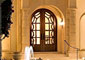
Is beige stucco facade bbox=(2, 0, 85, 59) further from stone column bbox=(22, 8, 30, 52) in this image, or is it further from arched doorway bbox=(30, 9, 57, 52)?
arched doorway bbox=(30, 9, 57, 52)

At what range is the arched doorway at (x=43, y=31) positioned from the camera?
750 inches

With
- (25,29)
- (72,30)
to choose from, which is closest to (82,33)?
(72,30)

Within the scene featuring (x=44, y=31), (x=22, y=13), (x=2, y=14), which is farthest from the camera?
(x=44, y=31)

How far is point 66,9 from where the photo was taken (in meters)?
17.9

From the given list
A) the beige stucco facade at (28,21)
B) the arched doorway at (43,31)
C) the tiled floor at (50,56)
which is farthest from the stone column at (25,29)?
the arched doorway at (43,31)

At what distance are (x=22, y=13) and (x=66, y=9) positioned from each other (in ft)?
9.53

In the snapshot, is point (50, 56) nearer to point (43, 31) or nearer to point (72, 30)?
point (72, 30)

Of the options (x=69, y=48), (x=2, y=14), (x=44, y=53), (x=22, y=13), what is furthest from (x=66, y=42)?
(x=2, y=14)

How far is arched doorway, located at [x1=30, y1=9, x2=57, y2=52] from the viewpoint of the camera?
19062 millimetres

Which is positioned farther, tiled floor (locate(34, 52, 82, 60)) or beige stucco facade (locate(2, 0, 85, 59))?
beige stucco facade (locate(2, 0, 85, 59))

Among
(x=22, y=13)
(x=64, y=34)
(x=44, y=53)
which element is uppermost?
(x=22, y=13)

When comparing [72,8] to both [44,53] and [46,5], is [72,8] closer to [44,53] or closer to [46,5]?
[46,5]

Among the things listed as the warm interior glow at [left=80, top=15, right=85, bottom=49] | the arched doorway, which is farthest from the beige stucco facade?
the arched doorway

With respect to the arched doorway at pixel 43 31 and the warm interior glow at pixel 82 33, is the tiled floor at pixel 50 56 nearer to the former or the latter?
the arched doorway at pixel 43 31
